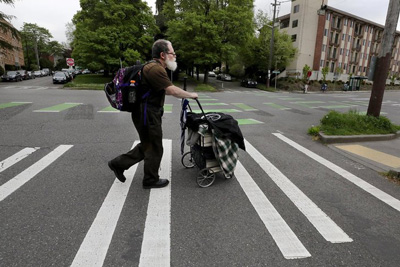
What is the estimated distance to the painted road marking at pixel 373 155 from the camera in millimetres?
5480

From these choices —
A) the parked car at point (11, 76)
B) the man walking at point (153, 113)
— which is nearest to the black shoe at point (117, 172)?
the man walking at point (153, 113)

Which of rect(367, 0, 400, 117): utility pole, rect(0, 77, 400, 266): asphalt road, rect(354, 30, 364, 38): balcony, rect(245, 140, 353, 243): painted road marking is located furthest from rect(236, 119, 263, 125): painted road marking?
rect(354, 30, 364, 38): balcony

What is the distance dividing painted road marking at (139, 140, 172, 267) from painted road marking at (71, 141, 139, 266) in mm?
383

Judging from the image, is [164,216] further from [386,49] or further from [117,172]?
[386,49]

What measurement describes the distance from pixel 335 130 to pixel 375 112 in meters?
1.87

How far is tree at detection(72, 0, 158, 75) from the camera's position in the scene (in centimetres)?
2794

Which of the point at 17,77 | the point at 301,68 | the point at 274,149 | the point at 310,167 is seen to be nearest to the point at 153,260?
the point at 310,167

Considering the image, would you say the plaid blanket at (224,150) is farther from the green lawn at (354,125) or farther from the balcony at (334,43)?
the balcony at (334,43)

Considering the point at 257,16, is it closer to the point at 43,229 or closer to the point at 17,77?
the point at 17,77

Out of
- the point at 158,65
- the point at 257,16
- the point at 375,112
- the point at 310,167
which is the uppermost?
the point at 257,16

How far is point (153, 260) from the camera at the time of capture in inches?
90.4

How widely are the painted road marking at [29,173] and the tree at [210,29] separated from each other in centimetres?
2610

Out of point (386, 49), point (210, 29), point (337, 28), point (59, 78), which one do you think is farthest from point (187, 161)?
point (337, 28)

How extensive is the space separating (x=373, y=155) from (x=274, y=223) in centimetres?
459
